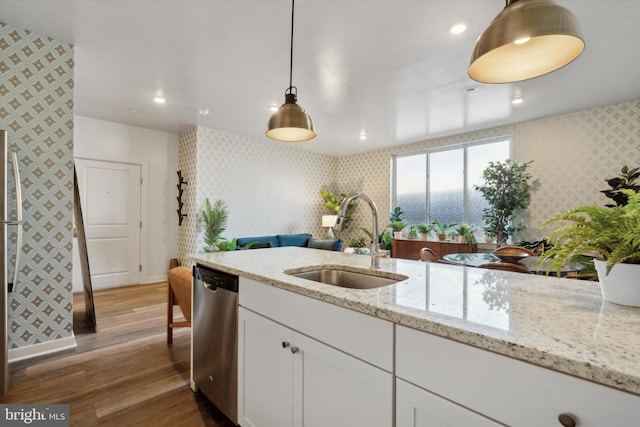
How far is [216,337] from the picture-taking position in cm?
175

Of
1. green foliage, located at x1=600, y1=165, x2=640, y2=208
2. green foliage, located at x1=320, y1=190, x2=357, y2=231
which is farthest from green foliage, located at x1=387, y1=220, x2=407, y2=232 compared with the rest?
green foliage, located at x1=600, y1=165, x2=640, y2=208

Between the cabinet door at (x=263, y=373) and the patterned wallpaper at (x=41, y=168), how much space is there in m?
2.17

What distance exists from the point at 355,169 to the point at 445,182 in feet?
7.20

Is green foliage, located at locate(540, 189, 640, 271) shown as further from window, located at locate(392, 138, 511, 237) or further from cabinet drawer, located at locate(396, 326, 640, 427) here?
window, located at locate(392, 138, 511, 237)

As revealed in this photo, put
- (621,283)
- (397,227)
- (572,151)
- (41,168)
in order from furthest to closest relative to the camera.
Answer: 1. (397,227)
2. (572,151)
3. (41,168)
4. (621,283)

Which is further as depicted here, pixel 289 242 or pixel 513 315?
pixel 289 242

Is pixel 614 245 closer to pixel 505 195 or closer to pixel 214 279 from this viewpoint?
pixel 214 279

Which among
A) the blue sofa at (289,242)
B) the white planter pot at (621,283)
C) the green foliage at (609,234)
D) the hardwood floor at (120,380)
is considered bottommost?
the hardwood floor at (120,380)

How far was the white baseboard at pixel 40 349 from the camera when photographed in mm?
2471

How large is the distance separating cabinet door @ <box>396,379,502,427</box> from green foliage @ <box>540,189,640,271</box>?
1.86 ft

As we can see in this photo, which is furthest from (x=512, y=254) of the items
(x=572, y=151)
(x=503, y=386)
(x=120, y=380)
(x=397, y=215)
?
(x=120, y=380)

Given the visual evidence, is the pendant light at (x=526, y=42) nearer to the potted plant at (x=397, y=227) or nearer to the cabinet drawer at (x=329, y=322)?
the cabinet drawer at (x=329, y=322)

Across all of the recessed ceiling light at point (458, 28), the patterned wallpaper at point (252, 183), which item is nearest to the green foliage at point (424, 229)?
the patterned wallpaper at point (252, 183)

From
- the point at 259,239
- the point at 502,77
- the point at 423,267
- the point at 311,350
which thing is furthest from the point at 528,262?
the point at 259,239
